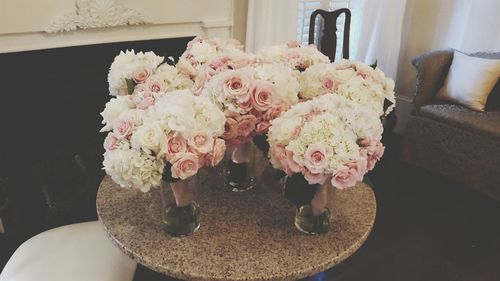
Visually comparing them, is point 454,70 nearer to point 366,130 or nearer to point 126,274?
point 366,130

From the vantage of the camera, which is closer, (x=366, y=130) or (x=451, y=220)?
(x=366, y=130)

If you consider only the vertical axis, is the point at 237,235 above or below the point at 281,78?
below

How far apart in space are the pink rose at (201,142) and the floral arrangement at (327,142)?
0.15 m

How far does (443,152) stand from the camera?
8.91ft

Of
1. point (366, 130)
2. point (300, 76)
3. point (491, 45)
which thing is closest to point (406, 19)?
point (491, 45)

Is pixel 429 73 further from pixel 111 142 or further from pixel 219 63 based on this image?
pixel 111 142

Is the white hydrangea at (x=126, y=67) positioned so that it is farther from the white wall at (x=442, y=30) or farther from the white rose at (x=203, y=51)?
the white wall at (x=442, y=30)

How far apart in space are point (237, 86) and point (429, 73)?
2.18 m

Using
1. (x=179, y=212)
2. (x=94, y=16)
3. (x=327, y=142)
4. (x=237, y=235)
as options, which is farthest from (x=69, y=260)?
(x=94, y=16)

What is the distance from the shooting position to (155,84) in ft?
3.93

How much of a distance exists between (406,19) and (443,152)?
1312 millimetres

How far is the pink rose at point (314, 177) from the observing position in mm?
927

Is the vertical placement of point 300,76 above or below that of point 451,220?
above

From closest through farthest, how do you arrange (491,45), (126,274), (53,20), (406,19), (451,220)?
(126,274) < (53,20) < (451,220) < (491,45) < (406,19)
